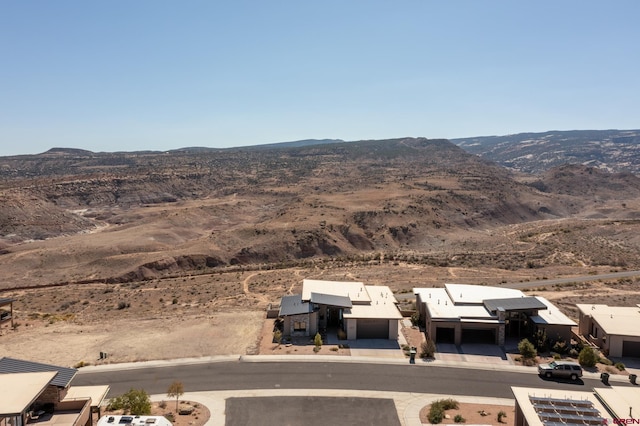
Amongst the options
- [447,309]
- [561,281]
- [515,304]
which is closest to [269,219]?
[561,281]

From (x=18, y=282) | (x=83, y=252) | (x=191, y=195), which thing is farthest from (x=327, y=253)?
(x=191, y=195)

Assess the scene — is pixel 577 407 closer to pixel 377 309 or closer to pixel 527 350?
pixel 527 350

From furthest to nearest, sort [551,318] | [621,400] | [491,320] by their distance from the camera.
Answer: [551,318]
[491,320]
[621,400]

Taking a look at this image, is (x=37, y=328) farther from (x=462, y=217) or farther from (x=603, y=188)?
(x=603, y=188)

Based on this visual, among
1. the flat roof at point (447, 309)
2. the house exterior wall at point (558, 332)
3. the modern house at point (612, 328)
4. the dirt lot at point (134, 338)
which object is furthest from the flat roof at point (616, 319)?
the dirt lot at point (134, 338)

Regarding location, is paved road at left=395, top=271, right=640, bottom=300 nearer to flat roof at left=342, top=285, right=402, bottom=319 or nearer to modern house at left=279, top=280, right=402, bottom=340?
flat roof at left=342, top=285, right=402, bottom=319

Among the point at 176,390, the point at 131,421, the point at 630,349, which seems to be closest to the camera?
the point at 131,421

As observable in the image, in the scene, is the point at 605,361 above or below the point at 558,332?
below
